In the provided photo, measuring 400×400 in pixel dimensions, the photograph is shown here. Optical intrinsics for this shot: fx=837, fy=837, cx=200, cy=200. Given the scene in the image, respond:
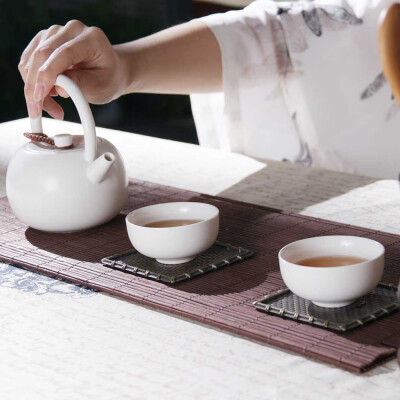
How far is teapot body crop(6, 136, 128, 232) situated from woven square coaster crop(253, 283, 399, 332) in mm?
348

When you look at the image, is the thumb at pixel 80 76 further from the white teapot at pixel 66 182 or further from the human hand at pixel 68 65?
the white teapot at pixel 66 182

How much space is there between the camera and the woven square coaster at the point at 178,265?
3.01 feet

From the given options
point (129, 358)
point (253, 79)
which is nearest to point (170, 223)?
point (129, 358)

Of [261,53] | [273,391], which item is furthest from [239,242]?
[261,53]

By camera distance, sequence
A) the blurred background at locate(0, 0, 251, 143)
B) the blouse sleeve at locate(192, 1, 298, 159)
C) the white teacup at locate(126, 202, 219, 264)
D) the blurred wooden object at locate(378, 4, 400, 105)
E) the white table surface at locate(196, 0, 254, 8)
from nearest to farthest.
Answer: the blurred wooden object at locate(378, 4, 400, 105) < the white teacup at locate(126, 202, 219, 264) < the blouse sleeve at locate(192, 1, 298, 159) < the white table surface at locate(196, 0, 254, 8) < the blurred background at locate(0, 0, 251, 143)

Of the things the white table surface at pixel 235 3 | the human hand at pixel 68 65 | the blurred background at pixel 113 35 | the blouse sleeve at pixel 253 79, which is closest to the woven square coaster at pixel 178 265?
the human hand at pixel 68 65

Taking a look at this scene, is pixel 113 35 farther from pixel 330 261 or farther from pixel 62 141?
pixel 330 261

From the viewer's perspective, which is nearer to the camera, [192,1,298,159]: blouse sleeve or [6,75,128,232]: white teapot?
[6,75,128,232]: white teapot

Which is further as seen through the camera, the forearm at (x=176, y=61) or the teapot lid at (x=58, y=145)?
the forearm at (x=176, y=61)

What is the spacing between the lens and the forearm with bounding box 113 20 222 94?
1.51 metres

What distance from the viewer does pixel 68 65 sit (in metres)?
1.20

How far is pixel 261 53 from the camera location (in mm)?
1691

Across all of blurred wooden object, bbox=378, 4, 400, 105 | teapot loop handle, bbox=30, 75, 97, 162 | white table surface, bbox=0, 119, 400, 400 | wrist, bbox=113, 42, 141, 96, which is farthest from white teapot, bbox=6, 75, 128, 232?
blurred wooden object, bbox=378, 4, 400, 105

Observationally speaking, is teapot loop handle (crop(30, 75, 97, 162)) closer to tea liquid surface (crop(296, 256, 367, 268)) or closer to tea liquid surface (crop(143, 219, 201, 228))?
tea liquid surface (crop(143, 219, 201, 228))
